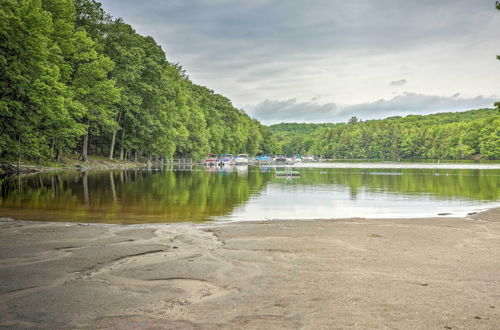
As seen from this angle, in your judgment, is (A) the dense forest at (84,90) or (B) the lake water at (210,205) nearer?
(B) the lake water at (210,205)

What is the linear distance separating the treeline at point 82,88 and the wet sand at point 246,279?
96.0 ft

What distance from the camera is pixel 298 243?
1128 cm

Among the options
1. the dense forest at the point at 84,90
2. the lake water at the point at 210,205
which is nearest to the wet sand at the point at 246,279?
the lake water at the point at 210,205

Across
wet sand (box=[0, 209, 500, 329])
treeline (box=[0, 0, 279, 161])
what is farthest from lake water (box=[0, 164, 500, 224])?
treeline (box=[0, 0, 279, 161])

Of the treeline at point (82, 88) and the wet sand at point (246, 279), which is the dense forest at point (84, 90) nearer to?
the treeline at point (82, 88)

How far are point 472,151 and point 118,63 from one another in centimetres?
14010

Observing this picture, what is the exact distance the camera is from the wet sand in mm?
5949

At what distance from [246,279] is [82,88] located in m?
50.7

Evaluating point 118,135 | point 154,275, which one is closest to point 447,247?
point 154,275

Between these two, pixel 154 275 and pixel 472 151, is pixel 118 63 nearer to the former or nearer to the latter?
pixel 154 275

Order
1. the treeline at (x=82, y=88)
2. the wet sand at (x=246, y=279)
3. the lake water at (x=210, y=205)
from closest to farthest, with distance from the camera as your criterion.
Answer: the wet sand at (x=246, y=279) → the lake water at (x=210, y=205) → the treeline at (x=82, y=88)

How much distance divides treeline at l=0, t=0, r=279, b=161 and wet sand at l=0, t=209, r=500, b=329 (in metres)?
29.3

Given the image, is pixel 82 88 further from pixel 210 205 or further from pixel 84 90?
pixel 210 205

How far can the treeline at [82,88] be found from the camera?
3803 cm
